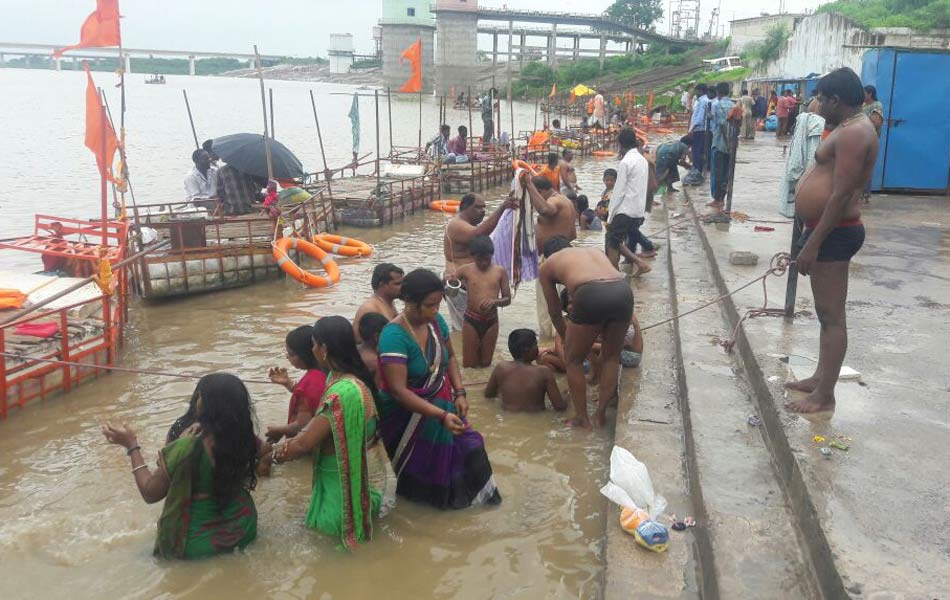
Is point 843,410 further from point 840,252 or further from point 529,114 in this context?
point 529,114

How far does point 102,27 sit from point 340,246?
6242mm

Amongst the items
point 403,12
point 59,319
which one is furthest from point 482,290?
point 403,12

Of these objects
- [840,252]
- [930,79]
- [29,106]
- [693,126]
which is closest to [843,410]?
[840,252]

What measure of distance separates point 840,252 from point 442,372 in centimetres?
229

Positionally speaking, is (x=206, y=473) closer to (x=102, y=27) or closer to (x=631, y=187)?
(x=102, y=27)

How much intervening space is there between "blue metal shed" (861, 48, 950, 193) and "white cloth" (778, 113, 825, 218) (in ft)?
17.2

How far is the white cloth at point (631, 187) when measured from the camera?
8289 mm

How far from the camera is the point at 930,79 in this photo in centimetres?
1223

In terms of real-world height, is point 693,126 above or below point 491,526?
above

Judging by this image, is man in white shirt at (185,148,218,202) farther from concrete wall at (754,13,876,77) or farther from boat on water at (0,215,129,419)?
concrete wall at (754,13,876,77)

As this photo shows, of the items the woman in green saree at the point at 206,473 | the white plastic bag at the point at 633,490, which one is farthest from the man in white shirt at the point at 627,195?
the woman in green saree at the point at 206,473

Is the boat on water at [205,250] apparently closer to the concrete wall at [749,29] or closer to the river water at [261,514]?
the river water at [261,514]

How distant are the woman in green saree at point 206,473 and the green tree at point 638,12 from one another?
283ft

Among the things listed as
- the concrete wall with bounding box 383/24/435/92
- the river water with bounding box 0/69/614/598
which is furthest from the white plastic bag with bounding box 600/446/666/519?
the concrete wall with bounding box 383/24/435/92
